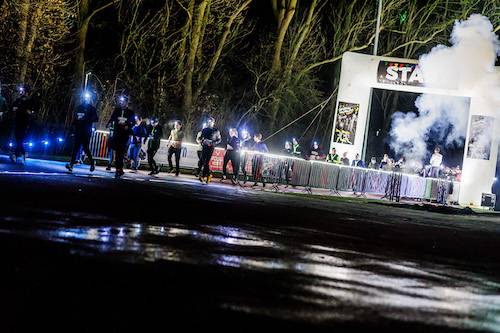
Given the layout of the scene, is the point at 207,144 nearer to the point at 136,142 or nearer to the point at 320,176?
the point at 136,142

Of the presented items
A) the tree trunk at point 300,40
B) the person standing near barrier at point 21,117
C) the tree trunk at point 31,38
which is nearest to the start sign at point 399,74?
the tree trunk at point 300,40

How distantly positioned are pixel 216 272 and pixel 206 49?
3653 centimetres

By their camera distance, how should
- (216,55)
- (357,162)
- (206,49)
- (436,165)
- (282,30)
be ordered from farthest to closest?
(282,30)
(206,49)
(216,55)
(436,165)
(357,162)

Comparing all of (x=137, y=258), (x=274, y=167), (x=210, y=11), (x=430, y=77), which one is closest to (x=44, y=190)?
(x=137, y=258)

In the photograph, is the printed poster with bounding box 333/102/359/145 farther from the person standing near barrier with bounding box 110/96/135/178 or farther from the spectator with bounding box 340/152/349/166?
the person standing near barrier with bounding box 110/96/135/178

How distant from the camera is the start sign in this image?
1270 inches

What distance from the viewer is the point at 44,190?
45.4 feet

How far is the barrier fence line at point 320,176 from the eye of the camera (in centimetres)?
2862

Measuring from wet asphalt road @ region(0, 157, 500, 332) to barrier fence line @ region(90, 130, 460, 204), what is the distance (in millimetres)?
14249

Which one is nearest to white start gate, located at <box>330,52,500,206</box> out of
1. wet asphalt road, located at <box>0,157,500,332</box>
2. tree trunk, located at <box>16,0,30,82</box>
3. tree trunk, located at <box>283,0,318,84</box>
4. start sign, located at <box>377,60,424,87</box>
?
start sign, located at <box>377,60,424,87</box>

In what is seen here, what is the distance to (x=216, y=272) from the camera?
720cm

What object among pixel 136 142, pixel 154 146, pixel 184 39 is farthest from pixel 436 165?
pixel 136 142

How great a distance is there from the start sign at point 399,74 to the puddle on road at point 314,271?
74.0 ft

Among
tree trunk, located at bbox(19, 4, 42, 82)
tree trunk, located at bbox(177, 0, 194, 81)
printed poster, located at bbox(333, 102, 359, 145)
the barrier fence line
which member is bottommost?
the barrier fence line
